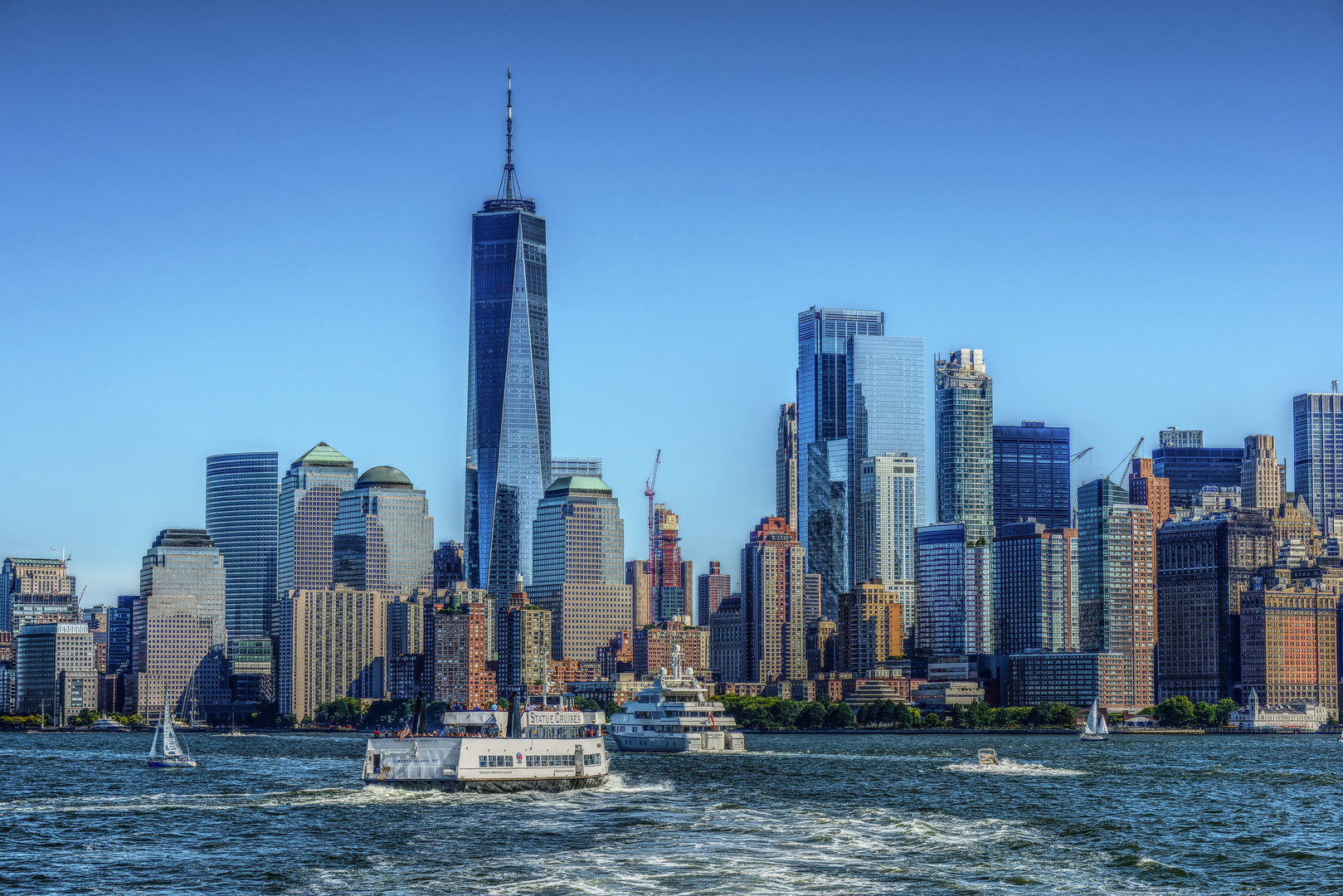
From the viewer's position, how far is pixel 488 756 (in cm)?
12381

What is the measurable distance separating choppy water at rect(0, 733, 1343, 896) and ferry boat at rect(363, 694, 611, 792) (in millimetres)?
1366

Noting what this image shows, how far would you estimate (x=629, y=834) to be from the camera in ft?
344

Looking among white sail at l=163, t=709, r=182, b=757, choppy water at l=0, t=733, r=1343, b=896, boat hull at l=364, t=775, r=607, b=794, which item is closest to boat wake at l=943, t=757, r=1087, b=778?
choppy water at l=0, t=733, r=1343, b=896

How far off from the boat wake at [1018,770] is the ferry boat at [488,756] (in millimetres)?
55334

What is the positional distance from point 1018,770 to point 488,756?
247 ft

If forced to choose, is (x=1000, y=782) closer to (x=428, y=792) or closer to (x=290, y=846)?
(x=428, y=792)

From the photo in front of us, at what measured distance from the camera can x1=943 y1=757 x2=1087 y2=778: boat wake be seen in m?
175

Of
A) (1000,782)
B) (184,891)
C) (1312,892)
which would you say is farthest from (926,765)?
(184,891)

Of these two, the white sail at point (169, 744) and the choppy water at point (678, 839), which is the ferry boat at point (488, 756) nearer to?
the choppy water at point (678, 839)

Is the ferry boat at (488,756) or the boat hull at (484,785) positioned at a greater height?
the ferry boat at (488,756)

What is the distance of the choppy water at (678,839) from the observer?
291 ft

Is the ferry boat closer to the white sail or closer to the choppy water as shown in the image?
the choppy water

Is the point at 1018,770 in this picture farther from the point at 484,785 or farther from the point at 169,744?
the point at 169,744

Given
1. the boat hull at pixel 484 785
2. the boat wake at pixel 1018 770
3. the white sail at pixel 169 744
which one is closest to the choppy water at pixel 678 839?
the boat hull at pixel 484 785
